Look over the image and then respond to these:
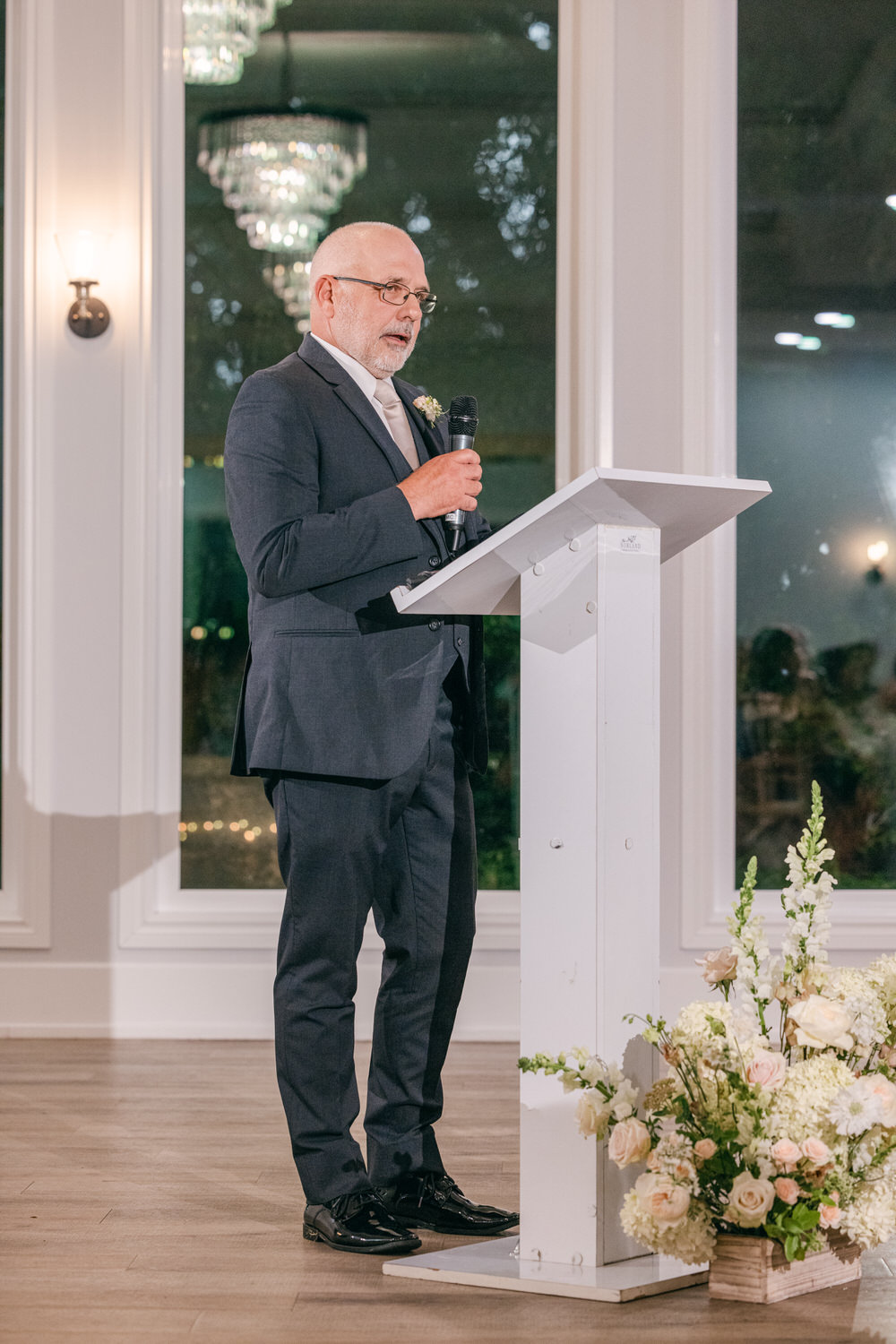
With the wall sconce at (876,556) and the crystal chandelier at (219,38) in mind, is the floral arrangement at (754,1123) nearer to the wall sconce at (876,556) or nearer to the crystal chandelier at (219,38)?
the wall sconce at (876,556)

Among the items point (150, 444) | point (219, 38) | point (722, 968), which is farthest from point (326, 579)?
point (219, 38)

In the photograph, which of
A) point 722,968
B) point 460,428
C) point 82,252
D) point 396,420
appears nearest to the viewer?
point 722,968

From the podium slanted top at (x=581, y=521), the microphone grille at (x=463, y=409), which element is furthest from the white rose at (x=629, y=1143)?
the microphone grille at (x=463, y=409)

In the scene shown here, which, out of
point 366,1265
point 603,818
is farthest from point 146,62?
point 366,1265

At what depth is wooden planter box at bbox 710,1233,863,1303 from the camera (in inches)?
76.7

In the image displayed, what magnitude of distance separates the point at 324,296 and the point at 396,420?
0.24 metres

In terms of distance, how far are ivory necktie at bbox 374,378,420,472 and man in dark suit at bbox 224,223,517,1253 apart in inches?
0.6

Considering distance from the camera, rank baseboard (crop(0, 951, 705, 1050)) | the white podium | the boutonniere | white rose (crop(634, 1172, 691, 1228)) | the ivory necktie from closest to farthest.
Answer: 1. white rose (crop(634, 1172, 691, 1228))
2. the white podium
3. the boutonniere
4. the ivory necktie
5. baseboard (crop(0, 951, 705, 1050))

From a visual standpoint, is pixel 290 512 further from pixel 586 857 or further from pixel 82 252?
pixel 82 252

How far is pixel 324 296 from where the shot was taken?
93.9 inches

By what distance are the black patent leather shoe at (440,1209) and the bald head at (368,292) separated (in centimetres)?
134

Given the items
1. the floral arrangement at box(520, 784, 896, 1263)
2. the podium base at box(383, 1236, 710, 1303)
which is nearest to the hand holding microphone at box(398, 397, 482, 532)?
the floral arrangement at box(520, 784, 896, 1263)

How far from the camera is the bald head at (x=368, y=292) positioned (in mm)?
2326

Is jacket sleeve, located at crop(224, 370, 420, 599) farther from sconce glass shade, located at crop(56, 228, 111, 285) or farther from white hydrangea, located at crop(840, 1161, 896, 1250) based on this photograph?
sconce glass shade, located at crop(56, 228, 111, 285)
